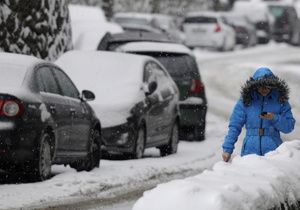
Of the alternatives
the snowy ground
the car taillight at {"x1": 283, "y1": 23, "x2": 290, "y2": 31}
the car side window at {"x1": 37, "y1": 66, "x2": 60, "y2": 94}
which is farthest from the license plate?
the snowy ground

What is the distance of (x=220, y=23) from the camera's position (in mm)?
43625

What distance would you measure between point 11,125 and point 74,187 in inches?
38.2

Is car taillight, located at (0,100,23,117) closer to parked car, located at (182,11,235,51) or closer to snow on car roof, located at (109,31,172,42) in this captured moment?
snow on car roof, located at (109,31,172,42)

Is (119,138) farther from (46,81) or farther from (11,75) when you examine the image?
(11,75)

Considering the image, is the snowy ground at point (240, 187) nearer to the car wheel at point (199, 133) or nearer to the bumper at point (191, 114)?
the bumper at point (191, 114)

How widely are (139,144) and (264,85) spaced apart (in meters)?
5.43

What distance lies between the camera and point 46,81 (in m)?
10.8

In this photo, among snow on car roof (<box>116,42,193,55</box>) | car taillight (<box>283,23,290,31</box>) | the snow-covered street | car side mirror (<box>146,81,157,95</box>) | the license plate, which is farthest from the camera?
car taillight (<box>283,23,290,31</box>)

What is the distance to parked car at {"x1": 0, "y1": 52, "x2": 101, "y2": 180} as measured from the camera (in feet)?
31.8

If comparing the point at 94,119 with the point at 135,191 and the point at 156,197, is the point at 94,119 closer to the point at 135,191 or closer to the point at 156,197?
the point at 135,191

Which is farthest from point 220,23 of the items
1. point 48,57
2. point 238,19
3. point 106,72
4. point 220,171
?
point 220,171

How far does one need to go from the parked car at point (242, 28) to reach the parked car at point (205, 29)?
205 inches

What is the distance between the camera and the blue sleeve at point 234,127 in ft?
26.6

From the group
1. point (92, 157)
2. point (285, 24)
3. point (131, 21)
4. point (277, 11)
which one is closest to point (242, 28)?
point (285, 24)
